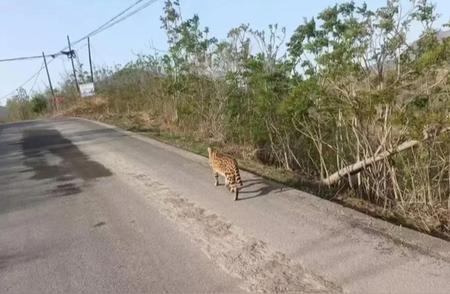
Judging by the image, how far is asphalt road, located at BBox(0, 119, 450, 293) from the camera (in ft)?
14.1

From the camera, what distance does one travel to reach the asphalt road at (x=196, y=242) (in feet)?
14.1

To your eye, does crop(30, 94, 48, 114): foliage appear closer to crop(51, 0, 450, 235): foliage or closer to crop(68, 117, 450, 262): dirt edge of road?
crop(51, 0, 450, 235): foliage

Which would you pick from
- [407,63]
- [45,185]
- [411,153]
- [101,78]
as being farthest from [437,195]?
[101,78]

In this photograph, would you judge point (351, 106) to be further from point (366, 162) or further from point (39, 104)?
point (39, 104)

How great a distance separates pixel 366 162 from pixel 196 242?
326cm

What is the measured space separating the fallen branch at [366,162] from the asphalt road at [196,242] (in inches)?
43.5

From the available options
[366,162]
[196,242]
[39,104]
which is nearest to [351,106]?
[366,162]

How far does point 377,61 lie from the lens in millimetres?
7195

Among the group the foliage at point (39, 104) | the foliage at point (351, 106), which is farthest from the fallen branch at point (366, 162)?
the foliage at point (39, 104)

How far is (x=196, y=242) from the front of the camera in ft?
17.7

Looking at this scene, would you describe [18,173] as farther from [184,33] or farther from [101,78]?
[101,78]

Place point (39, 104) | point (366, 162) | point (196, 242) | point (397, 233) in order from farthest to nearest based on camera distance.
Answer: point (39, 104) < point (366, 162) < point (196, 242) < point (397, 233)

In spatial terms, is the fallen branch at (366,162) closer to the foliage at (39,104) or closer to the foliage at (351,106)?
the foliage at (351,106)

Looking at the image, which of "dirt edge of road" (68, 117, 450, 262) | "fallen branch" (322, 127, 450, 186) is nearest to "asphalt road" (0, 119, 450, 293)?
"dirt edge of road" (68, 117, 450, 262)
